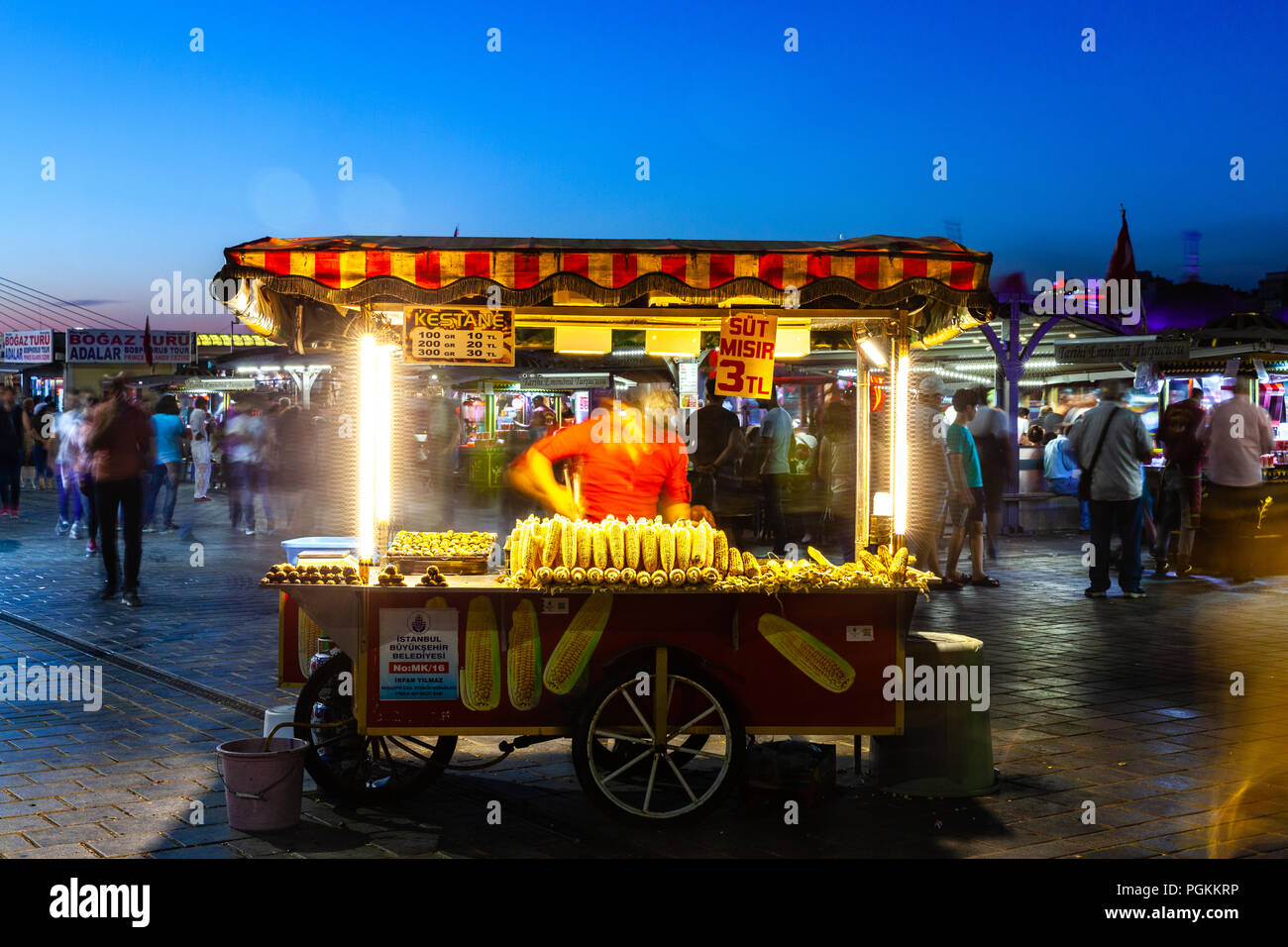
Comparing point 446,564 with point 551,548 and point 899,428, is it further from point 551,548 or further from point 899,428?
point 899,428

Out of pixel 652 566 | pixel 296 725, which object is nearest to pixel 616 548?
pixel 652 566

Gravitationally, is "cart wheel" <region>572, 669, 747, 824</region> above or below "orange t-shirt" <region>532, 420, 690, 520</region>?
below

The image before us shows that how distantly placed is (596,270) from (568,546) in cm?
135

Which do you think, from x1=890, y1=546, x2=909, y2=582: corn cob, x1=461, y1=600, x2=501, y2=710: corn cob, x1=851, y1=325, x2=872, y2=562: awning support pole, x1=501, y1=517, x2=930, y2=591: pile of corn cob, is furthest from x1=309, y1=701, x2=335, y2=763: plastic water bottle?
x1=851, y1=325, x2=872, y2=562: awning support pole

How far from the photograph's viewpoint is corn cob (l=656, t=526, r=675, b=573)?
5297 mm

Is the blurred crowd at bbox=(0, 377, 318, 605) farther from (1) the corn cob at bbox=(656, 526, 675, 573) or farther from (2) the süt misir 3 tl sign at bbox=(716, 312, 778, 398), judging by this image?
(1) the corn cob at bbox=(656, 526, 675, 573)

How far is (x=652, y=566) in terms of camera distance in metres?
5.30

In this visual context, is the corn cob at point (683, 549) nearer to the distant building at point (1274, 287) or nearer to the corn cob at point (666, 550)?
the corn cob at point (666, 550)

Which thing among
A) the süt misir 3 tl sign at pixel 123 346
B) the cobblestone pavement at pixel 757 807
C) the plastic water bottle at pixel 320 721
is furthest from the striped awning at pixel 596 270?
the süt misir 3 tl sign at pixel 123 346

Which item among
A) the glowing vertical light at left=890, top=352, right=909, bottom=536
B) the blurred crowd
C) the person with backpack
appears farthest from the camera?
the blurred crowd

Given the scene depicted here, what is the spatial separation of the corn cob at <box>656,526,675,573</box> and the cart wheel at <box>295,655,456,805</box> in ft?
4.33

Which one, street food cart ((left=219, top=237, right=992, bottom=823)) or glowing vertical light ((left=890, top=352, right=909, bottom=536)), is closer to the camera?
street food cart ((left=219, top=237, right=992, bottom=823))

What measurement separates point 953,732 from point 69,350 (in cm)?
3352
